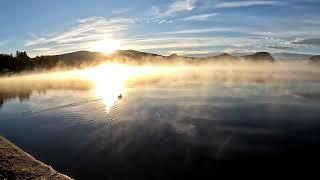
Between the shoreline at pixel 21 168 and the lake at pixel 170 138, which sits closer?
the shoreline at pixel 21 168

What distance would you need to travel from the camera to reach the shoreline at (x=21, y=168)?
24.3 metres

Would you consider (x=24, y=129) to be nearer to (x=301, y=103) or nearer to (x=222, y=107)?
(x=222, y=107)

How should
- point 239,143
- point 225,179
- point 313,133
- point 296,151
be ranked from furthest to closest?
point 313,133 < point 239,143 < point 296,151 < point 225,179

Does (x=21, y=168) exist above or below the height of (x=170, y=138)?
above

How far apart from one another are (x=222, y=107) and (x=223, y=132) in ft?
61.5

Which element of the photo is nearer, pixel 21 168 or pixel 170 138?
pixel 21 168

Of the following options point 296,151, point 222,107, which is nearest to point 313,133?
point 296,151

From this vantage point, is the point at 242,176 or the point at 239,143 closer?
Result: the point at 242,176

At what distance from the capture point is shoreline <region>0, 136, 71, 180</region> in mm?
24348

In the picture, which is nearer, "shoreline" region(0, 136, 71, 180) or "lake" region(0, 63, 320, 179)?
"shoreline" region(0, 136, 71, 180)

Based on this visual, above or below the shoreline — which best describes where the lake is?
below

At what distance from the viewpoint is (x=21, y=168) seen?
1034 inches

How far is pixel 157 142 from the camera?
36.3 m

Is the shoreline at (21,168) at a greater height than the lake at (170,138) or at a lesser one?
greater
